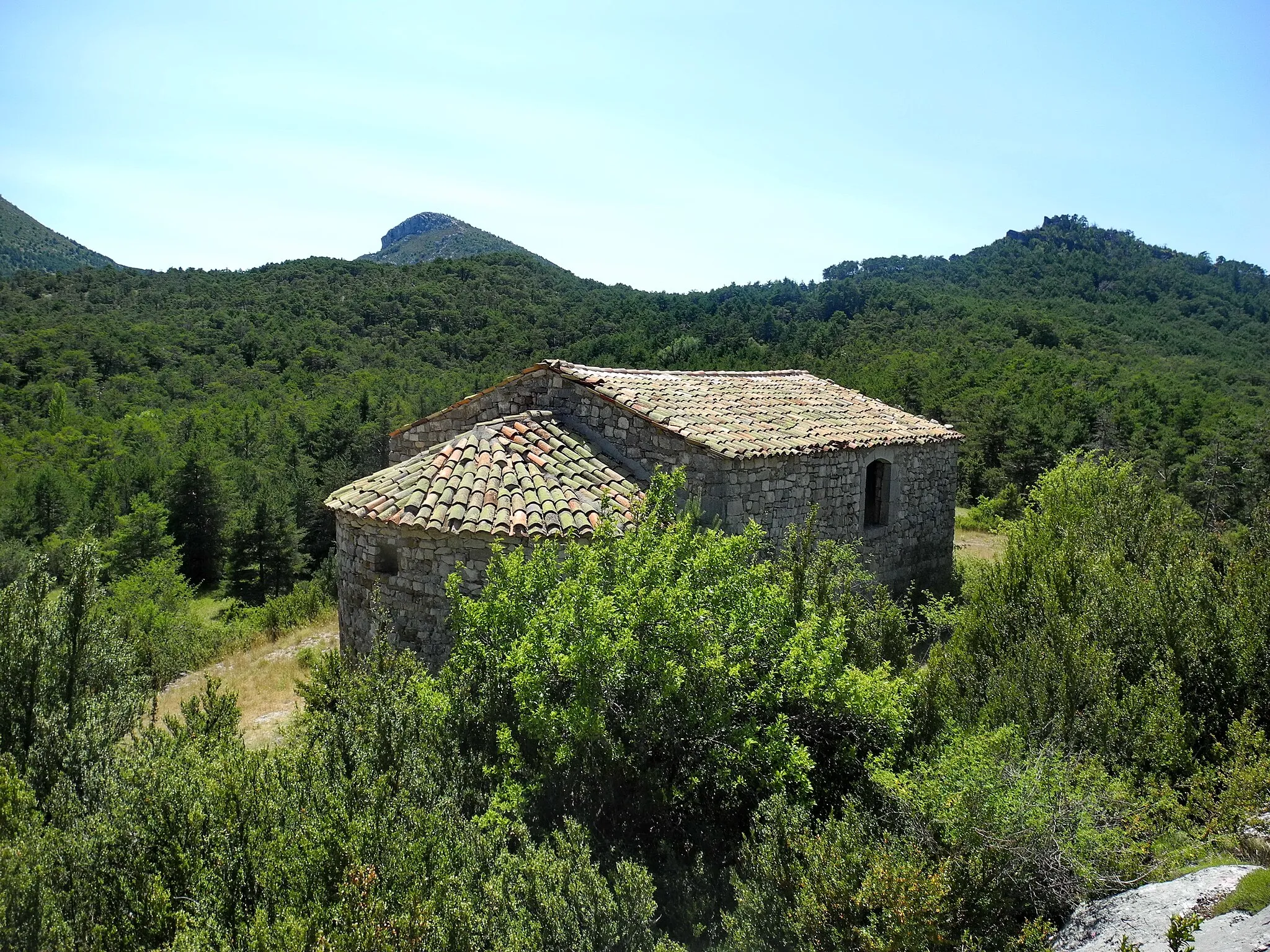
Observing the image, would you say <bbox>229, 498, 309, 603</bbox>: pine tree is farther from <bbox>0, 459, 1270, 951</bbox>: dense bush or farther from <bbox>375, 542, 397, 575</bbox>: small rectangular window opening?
<bbox>0, 459, 1270, 951</bbox>: dense bush

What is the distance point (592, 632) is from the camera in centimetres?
518

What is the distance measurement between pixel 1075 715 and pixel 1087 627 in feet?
3.54

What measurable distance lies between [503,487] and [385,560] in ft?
5.86

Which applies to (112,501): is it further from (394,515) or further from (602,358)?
(394,515)

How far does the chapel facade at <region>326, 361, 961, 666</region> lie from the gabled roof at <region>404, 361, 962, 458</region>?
0.13ft

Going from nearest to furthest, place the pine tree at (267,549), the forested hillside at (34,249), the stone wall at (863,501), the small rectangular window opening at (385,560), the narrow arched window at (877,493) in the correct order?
1. the small rectangular window opening at (385,560)
2. the stone wall at (863,501)
3. the narrow arched window at (877,493)
4. the pine tree at (267,549)
5. the forested hillside at (34,249)

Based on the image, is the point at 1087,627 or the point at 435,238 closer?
the point at 1087,627

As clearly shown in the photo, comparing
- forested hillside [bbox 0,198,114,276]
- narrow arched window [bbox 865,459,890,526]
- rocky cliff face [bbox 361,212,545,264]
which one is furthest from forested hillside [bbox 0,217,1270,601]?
rocky cliff face [bbox 361,212,545,264]

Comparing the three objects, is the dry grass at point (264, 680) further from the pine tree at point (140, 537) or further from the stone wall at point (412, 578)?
the pine tree at point (140, 537)

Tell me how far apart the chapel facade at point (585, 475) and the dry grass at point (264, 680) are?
1737 millimetres

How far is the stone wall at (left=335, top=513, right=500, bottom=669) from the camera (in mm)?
8672

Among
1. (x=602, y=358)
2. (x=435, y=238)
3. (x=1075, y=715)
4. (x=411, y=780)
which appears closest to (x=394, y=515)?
(x=411, y=780)

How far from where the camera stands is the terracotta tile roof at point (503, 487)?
8.36 meters

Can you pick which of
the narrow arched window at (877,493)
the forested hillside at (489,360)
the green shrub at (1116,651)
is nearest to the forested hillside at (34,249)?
the forested hillside at (489,360)
